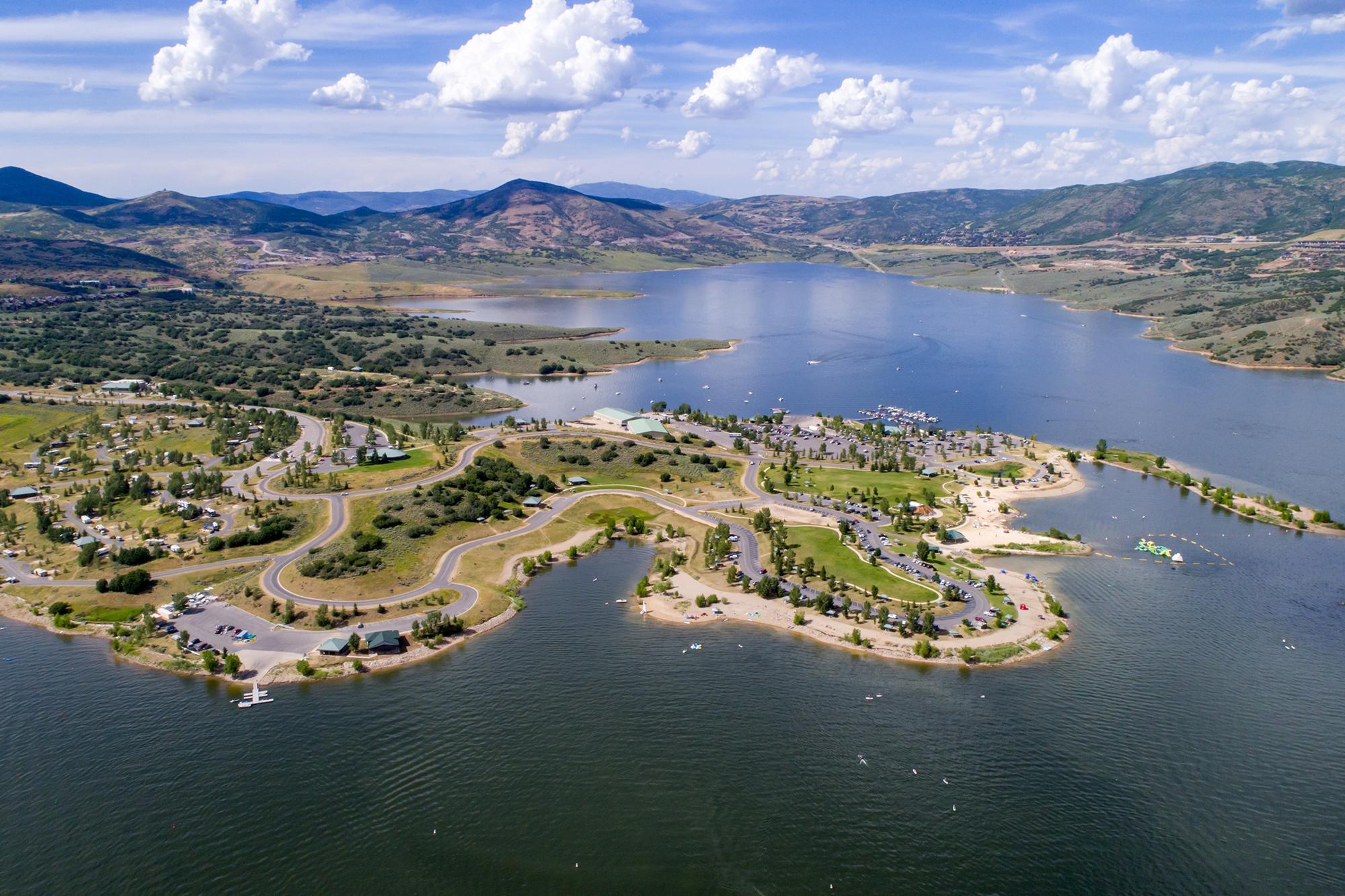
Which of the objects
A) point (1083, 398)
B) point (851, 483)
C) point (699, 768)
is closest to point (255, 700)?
point (699, 768)

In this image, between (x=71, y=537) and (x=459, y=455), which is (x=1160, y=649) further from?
(x=71, y=537)

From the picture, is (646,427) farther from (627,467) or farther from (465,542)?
(465,542)

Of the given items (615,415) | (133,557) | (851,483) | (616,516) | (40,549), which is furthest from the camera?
(615,415)

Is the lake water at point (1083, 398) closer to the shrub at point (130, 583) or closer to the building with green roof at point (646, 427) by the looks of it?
the building with green roof at point (646, 427)

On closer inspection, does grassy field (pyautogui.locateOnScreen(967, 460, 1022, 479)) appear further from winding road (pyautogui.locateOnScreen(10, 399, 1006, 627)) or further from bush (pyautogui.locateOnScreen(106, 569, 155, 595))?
bush (pyautogui.locateOnScreen(106, 569, 155, 595))

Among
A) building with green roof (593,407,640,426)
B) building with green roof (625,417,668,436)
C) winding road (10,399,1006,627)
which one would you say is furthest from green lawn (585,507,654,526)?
building with green roof (593,407,640,426)

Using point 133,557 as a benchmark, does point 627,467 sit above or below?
above

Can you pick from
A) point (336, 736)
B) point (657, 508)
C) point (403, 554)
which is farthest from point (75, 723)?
point (657, 508)

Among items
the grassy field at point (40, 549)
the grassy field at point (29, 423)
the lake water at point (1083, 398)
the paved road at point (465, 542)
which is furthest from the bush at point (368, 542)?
the lake water at point (1083, 398)
